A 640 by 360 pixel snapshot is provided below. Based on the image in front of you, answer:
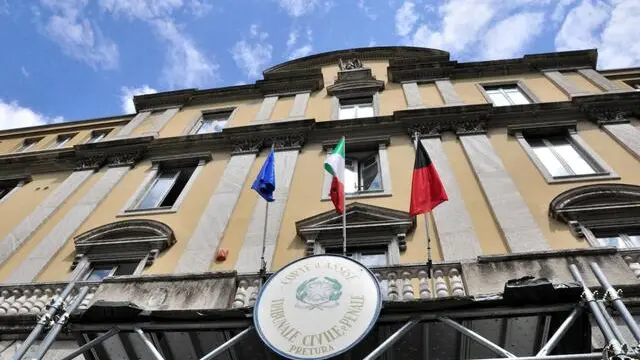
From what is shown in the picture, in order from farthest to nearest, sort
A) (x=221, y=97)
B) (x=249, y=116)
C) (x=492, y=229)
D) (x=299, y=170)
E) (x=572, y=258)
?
(x=221, y=97) → (x=249, y=116) → (x=299, y=170) → (x=492, y=229) → (x=572, y=258)

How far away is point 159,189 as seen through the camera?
1620cm

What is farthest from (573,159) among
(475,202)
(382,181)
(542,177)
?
(382,181)

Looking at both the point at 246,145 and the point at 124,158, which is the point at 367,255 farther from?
the point at 124,158

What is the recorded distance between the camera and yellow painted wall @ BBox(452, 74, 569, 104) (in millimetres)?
18016

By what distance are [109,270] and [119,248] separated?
65 centimetres

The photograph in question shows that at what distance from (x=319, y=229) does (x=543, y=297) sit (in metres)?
6.34

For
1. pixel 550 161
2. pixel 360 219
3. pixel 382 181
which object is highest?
pixel 550 161

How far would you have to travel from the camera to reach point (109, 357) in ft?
28.0

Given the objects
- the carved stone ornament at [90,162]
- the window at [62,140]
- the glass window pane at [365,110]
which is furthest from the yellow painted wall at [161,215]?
the window at [62,140]

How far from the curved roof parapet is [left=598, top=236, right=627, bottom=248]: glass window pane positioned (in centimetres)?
1471

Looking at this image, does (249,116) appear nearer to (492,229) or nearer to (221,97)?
(221,97)

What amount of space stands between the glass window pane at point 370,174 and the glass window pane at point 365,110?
3.29 m

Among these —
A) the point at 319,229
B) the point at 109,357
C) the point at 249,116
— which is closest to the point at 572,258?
the point at 319,229

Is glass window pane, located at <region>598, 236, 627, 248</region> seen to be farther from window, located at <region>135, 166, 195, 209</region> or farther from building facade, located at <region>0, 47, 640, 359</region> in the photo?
window, located at <region>135, 166, 195, 209</region>
